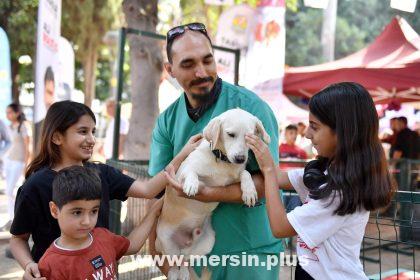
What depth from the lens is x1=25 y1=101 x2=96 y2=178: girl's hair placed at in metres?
2.34

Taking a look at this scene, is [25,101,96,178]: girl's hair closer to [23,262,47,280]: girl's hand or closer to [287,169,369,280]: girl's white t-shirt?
[23,262,47,280]: girl's hand

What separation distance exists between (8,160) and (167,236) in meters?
5.81

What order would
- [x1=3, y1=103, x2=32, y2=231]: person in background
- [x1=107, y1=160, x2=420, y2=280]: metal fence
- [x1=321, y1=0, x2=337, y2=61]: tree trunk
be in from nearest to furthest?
[x1=107, y1=160, x2=420, y2=280]: metal fence, [x1=3, y1=103, x2=32, y2=231]: person in background, [x1=321, y1=0, x2=337, y2=61]: tree trunk

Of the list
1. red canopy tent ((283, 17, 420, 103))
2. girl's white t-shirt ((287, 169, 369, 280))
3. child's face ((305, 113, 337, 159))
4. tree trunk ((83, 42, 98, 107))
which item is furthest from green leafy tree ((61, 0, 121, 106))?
girl's white t-shirt ((287, 169, 369, 280))

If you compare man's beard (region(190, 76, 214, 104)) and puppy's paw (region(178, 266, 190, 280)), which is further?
puppy's paw (region(178, 266, 190, 280))

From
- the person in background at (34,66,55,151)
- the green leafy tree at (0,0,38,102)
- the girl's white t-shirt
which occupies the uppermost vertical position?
the green leafy tree at (0,0,38,102)

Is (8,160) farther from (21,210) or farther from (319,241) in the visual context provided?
(319,241)

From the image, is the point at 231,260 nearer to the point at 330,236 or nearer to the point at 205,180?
the point at 205,180

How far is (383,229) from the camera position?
2.90 metres

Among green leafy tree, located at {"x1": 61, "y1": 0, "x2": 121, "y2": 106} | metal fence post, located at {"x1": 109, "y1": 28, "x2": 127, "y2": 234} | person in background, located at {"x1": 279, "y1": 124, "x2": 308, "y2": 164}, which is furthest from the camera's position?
green leafy tree, located at {"x1": 61, "y1": 0, "x2": 121, "y2": 106}

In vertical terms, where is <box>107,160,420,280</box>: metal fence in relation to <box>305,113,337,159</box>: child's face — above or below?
below

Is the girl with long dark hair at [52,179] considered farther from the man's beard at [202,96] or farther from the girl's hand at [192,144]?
the man's beard at [202,96]

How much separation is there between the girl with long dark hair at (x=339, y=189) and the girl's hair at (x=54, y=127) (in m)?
1.01

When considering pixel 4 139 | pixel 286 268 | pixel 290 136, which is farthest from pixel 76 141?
pixel 290 136
